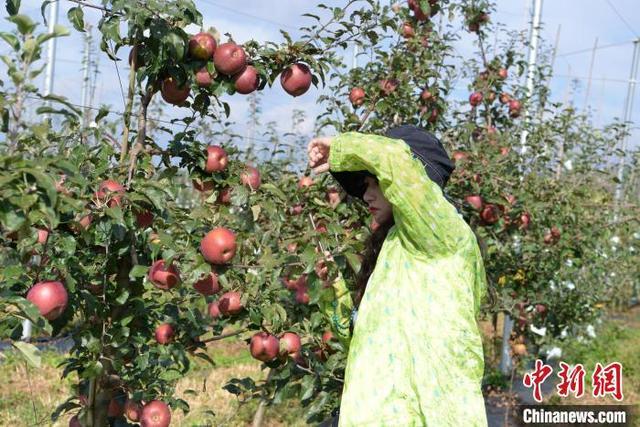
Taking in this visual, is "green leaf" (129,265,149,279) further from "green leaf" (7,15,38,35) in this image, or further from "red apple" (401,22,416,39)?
"red apple" (401,22,416,39)

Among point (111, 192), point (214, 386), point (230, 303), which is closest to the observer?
point (111, 192)

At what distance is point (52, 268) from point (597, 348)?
230 inches

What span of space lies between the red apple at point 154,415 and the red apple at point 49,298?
608mm

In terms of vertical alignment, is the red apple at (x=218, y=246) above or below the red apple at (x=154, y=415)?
above

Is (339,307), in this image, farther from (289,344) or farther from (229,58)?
(229,58)

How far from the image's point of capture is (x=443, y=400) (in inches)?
52.3

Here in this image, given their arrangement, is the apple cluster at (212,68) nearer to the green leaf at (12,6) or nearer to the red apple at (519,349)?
the green leaf at (12,6)

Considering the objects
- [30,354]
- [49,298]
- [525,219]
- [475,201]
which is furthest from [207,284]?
[525,219]

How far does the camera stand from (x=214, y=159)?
6.25 feet

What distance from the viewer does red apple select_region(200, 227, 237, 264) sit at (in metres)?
1.74

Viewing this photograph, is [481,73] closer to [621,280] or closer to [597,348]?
[597,348]

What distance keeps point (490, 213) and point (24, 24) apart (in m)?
2.59

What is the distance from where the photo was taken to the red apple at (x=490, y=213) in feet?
10.8
